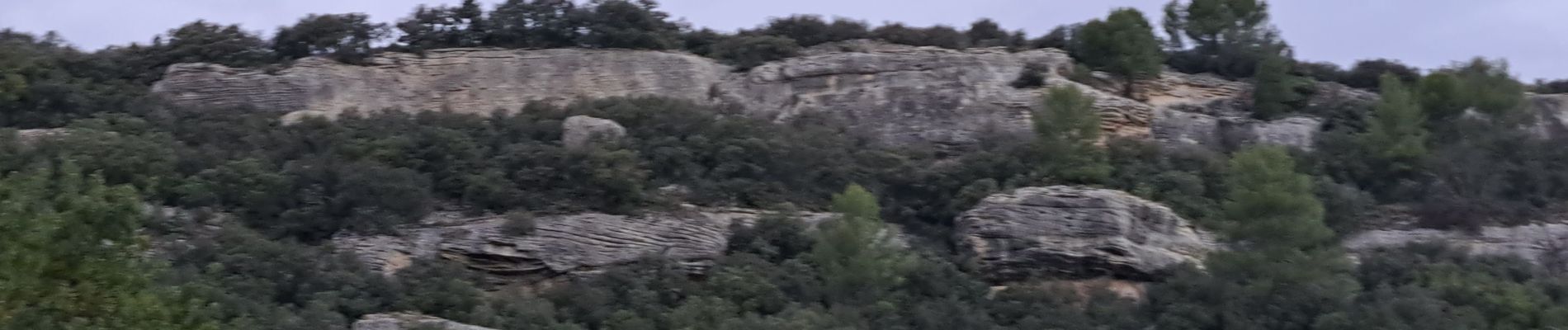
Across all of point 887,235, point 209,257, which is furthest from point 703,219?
point 209,257

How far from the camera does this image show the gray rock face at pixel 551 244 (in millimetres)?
31172

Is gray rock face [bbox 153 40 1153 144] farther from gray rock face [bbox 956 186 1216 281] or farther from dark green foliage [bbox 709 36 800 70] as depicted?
gray rock face [bbox 956 186 1216 281]

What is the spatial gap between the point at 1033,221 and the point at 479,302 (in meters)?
10.7

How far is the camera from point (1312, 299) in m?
28.7

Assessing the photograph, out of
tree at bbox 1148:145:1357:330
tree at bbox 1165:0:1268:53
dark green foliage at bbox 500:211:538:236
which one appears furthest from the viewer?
tree at bbox 1165:0:1268:53

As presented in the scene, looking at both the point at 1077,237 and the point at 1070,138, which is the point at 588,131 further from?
the point at 1077,237

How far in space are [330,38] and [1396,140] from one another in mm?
24934

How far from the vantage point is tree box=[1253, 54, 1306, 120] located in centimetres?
4069

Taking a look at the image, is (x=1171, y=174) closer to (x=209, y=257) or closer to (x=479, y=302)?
(x=479, y=302)

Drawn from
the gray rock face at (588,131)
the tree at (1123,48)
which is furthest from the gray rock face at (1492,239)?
the gray rock face at (588,131)

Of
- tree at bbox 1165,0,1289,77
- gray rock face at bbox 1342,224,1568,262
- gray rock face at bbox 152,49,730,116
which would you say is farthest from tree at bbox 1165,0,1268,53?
gray rock face at bbox 152,49,730,116

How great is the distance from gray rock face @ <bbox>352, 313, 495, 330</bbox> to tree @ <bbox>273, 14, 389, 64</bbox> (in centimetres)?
1516

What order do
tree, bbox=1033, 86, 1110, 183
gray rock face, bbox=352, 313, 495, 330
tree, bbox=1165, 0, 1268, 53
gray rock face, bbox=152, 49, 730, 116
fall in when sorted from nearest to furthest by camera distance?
gray rock face, bbox=352, 313, 495, 330 → tree, bbox=1033, 86, 1110, 183 → gray rock face, bbox=152, 49, 730, 116 → tree, bbox=1165, 0, 1268, 53

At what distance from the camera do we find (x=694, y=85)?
136 feet
